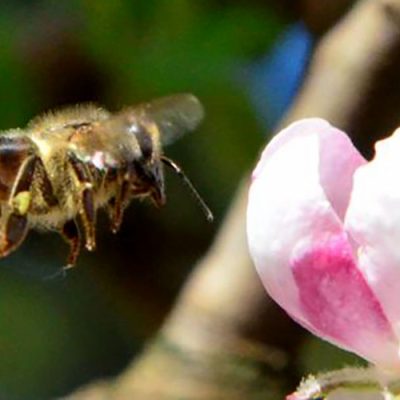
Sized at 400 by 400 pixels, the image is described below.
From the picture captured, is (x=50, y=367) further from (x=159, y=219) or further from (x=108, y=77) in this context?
(x=108, y=77)

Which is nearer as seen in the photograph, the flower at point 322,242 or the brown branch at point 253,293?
the flower at point 322,242

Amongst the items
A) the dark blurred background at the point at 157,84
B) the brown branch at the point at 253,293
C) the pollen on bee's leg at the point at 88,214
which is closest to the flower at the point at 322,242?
the pollen on bee's leg at the point at 88,214

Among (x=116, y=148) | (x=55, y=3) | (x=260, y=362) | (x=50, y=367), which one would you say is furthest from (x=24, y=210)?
(x=50, y=367)

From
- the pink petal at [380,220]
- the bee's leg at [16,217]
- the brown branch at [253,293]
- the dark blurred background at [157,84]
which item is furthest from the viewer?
the dark blurred background at [157,84]

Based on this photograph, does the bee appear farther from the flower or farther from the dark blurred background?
the dark blurred background

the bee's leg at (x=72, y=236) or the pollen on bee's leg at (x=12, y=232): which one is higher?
the pollen on bee's leg at (x=12, y=232)

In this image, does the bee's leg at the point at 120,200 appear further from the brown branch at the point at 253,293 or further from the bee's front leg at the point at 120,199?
the brown branch at the point at 253,293

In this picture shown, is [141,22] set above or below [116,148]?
below
